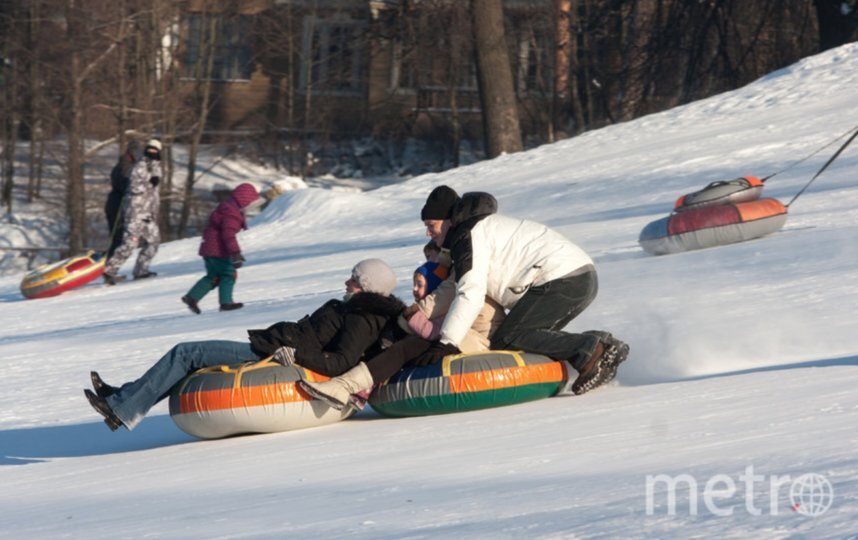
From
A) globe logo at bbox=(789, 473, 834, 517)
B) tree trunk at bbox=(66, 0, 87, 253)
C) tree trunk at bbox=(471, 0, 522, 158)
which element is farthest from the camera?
tree trunk at bbox=(66, 0, 87, 253)

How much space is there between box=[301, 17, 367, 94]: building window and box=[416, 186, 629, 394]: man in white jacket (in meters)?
29.9

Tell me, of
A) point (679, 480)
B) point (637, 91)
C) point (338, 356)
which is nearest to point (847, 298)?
point (338, 356)

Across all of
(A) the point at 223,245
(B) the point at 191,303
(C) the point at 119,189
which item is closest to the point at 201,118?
(C) the point at 119,189

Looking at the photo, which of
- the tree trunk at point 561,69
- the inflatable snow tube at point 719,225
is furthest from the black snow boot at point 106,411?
the tree trunk at point 561,69

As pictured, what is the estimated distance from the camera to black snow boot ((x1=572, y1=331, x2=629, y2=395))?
296 inches

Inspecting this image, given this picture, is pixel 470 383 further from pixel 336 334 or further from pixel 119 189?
pixel 119 189

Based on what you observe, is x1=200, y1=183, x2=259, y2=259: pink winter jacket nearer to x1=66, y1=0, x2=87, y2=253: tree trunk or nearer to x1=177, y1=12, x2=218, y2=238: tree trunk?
x1=66, y1=0, x2=87, y2=253: tree trunk

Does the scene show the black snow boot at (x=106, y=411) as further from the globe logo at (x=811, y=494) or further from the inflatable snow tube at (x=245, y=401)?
the globe logo at (x=811, y=494)

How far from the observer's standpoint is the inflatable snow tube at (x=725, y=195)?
42.8 ft

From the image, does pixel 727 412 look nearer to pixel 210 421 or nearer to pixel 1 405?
pixel 210 421

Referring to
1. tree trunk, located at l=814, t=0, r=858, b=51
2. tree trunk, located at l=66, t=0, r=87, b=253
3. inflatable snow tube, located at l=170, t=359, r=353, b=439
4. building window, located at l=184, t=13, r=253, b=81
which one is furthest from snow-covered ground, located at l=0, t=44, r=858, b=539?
building window, located at l=184, t=13, r=253, b=81

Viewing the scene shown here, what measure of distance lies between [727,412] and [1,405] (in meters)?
5.68

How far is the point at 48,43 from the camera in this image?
31.5m

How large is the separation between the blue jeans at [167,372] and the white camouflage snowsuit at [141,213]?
353 inches
